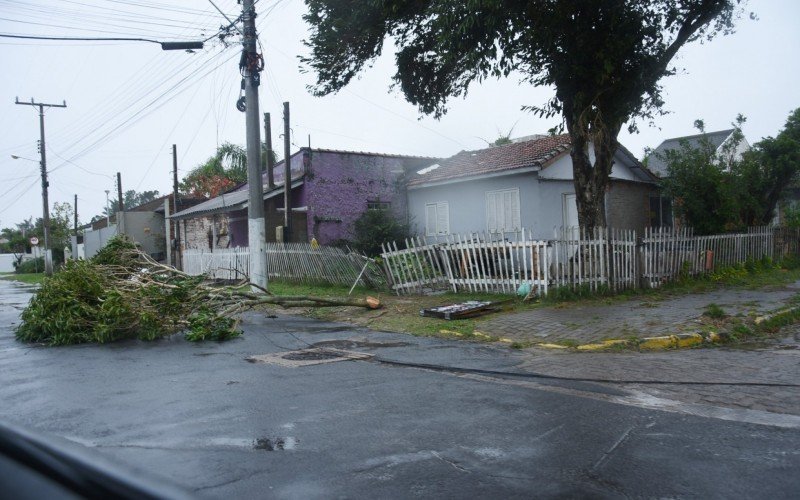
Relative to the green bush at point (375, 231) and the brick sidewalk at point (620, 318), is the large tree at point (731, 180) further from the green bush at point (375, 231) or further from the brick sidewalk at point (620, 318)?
the green bush at point (375, 231)

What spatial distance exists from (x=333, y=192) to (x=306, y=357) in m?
15.7

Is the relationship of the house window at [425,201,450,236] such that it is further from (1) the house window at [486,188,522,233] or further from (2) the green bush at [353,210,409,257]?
(1) the house window at [486,188,522,233]

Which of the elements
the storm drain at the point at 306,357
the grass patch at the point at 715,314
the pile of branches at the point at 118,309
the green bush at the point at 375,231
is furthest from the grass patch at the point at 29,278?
the grass patch at the point at 715,314

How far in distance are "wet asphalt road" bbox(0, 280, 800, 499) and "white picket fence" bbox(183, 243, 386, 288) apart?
6870 millimetres

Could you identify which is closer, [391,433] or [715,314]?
[391,433]

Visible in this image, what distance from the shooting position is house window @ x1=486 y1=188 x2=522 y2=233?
19547 millimetres

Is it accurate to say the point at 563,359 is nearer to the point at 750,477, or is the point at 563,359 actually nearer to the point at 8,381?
the point at 750,477

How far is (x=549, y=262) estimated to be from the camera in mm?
12523

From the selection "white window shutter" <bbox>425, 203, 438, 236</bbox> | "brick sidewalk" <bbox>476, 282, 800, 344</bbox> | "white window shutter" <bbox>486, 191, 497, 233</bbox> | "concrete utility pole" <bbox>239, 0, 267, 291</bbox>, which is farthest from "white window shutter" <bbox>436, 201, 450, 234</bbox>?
Result: "brick sidewalk" <bbox>476, 282, 800, 344</bbox>

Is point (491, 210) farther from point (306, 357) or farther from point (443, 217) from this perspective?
point (306, 357)

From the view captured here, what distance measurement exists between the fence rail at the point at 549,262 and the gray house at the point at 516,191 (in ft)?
13.6

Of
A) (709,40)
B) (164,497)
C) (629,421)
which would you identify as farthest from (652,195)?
(164,497)

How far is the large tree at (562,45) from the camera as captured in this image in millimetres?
12156

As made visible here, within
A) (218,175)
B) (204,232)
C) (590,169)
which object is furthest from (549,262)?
(218,175)
